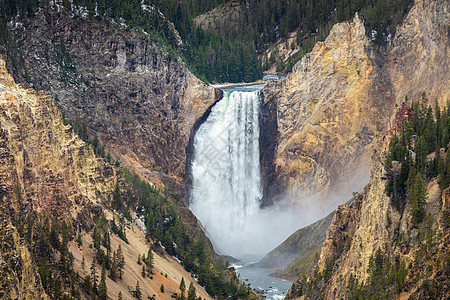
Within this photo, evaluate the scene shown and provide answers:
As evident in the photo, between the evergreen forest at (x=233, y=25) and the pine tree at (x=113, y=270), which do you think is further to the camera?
the evergreen forest at (x=233, y=25)

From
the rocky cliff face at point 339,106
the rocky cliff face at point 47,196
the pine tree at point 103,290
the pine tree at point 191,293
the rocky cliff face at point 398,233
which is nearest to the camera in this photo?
the rocky cliff face at point 47,196

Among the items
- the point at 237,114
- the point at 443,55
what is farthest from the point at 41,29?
the point at 443,55

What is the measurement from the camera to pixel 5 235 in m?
55.2

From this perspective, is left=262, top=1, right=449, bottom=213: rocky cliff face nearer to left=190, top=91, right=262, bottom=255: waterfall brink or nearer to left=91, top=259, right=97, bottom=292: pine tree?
left=190, top=91, right=262, bottom=255: waterfall brink

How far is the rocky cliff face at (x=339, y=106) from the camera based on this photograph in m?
128

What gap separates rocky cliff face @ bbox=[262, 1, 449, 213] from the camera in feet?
420

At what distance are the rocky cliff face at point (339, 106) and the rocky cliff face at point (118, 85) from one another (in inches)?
719

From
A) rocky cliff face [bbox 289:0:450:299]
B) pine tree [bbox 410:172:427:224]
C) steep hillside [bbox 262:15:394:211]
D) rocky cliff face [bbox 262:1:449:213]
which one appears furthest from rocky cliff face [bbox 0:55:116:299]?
rocky cliff face [bbox 262:1:449:213]

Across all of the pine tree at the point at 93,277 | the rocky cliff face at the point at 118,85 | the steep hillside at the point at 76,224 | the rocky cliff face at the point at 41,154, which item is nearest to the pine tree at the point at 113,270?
the steep hillside at the point at 76,224

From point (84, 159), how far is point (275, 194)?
47.4 m

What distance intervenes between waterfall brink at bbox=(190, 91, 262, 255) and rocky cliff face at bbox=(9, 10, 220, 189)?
525cm

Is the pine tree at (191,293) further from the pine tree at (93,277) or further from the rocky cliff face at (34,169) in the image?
the rocky cliff face at (34,169)

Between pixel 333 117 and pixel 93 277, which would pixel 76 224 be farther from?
pixel 333 117

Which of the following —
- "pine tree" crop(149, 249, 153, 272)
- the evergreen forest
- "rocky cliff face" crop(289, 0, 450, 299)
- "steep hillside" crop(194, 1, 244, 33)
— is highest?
"steep hillside" crop(194, 1, 244, 33)
